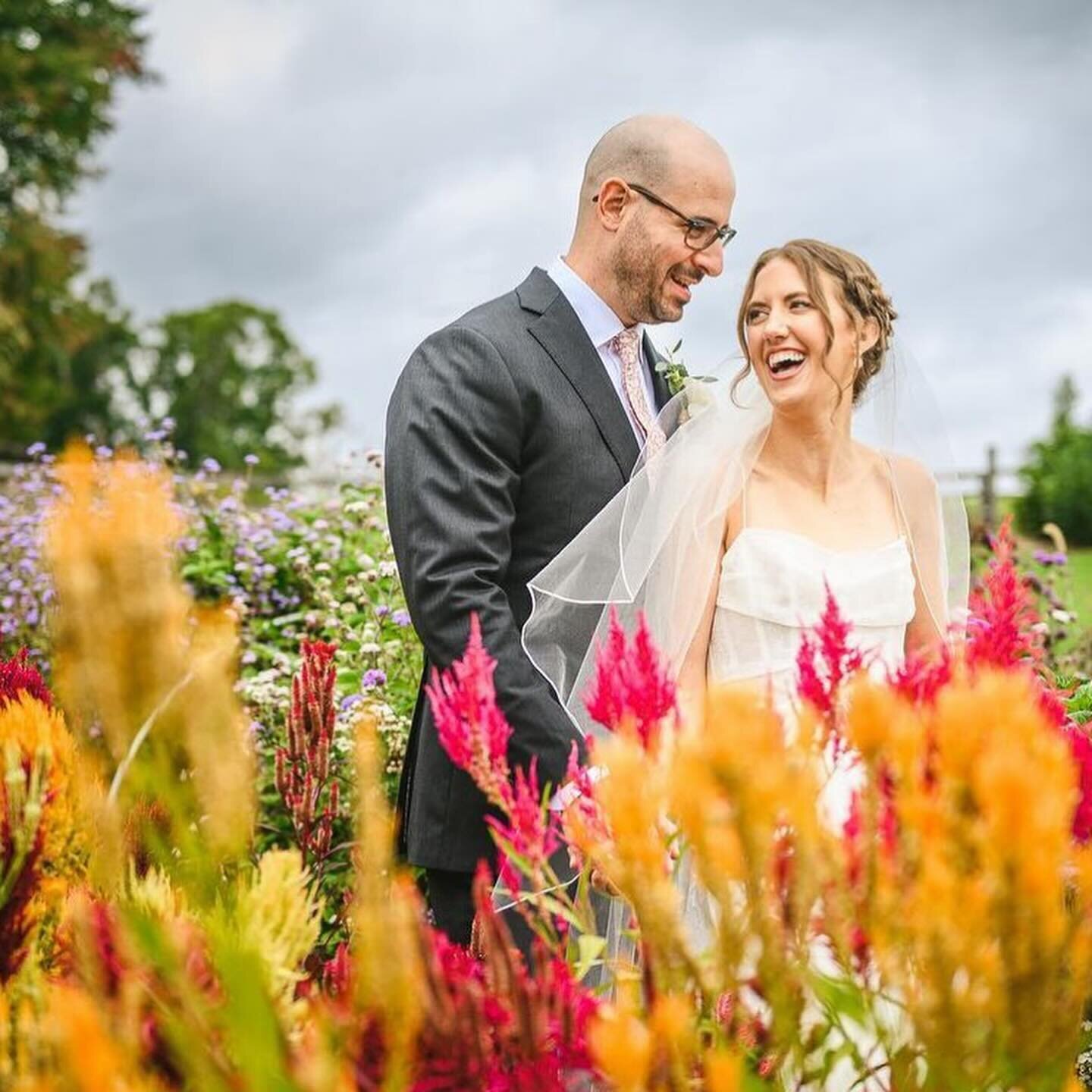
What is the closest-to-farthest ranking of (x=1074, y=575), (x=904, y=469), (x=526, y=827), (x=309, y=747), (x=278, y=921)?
(x=278, y=921)
(x=526, y=827)
(x=309, y=747)
(x=904, y=469)
(x=1074, y=575)

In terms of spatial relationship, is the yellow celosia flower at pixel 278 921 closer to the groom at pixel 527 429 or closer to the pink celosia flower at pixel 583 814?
the pink celosia flower at pixel 583 814

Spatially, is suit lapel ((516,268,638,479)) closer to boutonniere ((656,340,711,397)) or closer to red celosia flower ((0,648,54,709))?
boutonniere ((656,340,711,397))

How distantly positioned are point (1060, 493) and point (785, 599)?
25740 millimetres

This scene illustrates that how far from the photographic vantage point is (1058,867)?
2.91ft

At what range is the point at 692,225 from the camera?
11.7 ft

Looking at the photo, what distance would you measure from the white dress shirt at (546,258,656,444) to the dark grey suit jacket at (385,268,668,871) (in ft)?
0.18

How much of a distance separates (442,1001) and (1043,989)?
42 cm

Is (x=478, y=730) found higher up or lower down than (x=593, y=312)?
lower down

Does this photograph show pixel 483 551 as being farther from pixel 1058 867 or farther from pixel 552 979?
pixel 1058 867

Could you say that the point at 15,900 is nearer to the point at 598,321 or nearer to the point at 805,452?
the point at 598,321

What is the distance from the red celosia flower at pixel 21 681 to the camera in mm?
1534

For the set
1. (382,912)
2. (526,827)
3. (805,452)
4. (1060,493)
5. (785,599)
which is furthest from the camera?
(1060,493)

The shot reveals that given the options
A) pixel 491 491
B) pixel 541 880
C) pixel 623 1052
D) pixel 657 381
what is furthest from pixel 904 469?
pixel 623 1052

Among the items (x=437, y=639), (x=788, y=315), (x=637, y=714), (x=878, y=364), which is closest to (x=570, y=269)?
(x=788, y=315)
